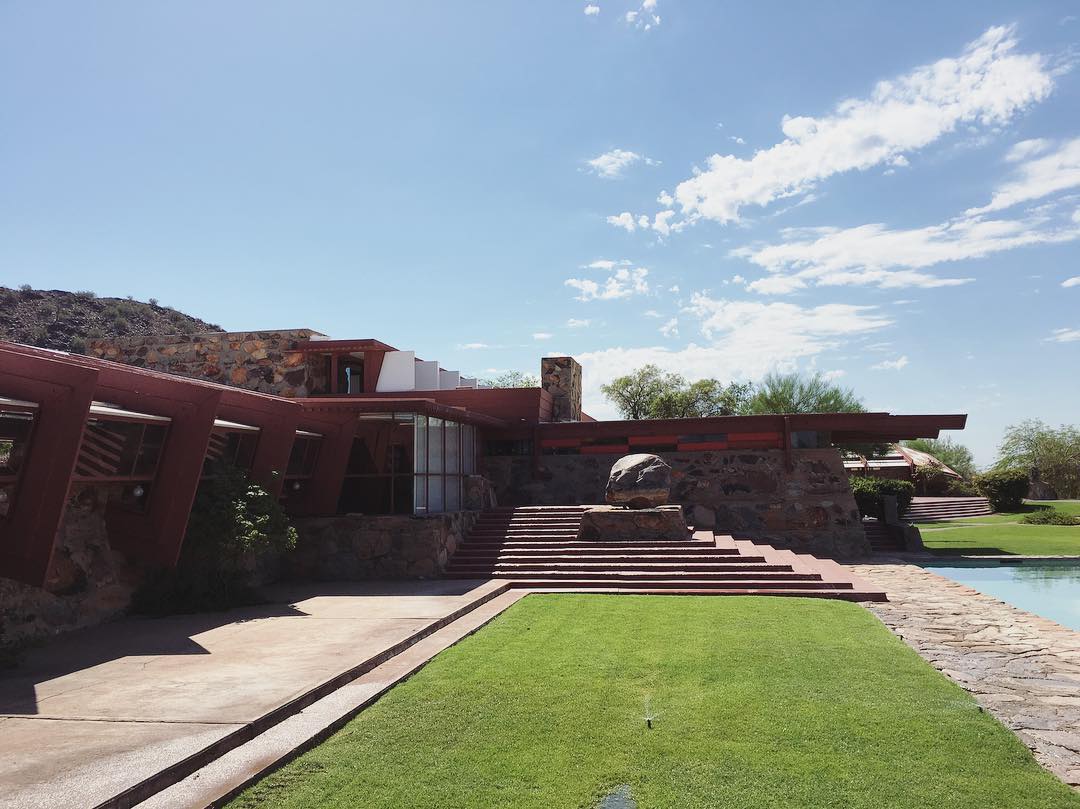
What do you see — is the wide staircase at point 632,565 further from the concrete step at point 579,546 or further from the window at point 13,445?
the window at point 13,445

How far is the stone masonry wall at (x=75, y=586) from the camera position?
9477 mm

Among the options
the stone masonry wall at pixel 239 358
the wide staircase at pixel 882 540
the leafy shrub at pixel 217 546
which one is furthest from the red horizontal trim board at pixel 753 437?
the stone masonry wall at pixel 239 358

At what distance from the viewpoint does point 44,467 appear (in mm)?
8812

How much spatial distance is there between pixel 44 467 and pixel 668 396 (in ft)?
158

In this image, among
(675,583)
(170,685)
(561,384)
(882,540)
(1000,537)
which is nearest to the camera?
(170,685)

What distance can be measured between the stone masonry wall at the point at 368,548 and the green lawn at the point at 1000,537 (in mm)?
13565

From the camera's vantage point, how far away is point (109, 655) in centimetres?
868

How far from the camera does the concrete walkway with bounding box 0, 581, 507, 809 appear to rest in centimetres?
490

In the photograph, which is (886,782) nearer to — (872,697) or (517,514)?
(872,697)

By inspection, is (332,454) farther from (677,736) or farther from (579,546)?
(677,736)

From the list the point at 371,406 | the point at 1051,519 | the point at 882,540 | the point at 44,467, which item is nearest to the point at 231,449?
the point at 371,406

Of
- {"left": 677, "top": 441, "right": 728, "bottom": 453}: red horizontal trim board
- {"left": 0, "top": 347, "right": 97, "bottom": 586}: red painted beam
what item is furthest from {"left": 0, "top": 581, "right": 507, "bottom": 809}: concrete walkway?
{"left": 677, "top": 441, "right": 728, "bottom": 453}: red horizontal trim board

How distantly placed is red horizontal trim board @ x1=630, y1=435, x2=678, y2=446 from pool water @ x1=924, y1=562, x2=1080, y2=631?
706 centimetres

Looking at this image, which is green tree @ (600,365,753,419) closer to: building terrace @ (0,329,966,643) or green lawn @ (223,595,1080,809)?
building terrace @ (0,329,966,643)
